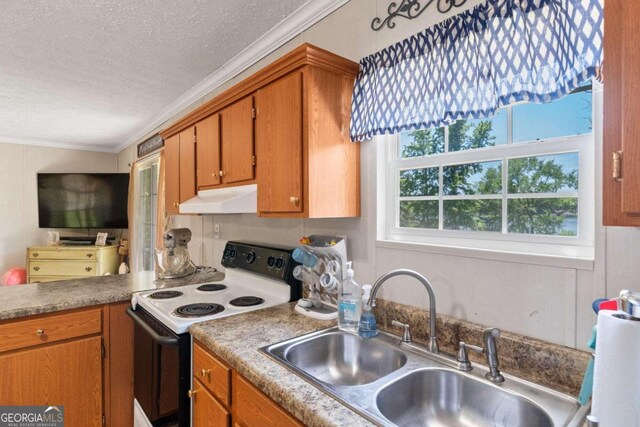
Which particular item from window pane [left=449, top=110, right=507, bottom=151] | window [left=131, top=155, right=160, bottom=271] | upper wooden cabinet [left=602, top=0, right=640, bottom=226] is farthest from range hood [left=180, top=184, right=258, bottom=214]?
window [left=131, top=155, right=160, bottom=271]

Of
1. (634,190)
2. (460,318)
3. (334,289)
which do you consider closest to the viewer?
(634,190)

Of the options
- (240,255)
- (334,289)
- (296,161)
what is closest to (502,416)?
(334,289)

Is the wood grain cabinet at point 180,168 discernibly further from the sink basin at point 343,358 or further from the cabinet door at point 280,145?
the sink basin at point 343,358

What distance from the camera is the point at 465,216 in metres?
1.29

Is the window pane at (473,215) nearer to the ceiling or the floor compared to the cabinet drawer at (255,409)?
nearer to the ceiling

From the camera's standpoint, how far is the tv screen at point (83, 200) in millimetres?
4895

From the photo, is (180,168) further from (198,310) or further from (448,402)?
(448,402)

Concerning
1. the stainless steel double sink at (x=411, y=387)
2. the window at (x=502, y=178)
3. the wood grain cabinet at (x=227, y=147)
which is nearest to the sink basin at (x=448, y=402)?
the stainless steel double sink at (x=411, y=387)

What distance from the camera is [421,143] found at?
1437mm

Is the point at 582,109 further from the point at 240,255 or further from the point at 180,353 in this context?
the point at 240,255

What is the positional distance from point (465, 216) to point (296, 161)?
68 centimetres

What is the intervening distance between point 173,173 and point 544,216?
231 cm

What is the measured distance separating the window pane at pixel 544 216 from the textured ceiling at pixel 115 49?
1424mm

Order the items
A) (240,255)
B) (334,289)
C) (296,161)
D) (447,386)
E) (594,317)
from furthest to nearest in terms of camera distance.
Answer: (240,255), (334,289), (296,161), (447,386), (594,317)
